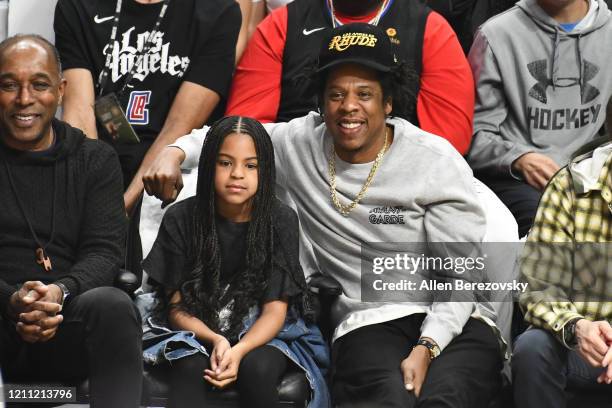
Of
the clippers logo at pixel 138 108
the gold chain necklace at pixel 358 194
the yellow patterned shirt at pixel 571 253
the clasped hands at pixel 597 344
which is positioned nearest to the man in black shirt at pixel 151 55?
the clippers logo at pixel 138 108

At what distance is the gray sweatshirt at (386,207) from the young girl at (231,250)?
0.52 ft

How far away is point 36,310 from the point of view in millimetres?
3377

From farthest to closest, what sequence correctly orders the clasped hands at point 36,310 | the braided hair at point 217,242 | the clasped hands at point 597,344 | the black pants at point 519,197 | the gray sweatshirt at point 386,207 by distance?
1. the black pants at point 519,197
2. the gray sweatshirt at point 386,207
3. the braided hair at point 217,242
4. the clasped hands at point 36,310
5. the clasped hands at point 597,344

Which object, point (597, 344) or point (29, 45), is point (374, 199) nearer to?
point (597, 344)

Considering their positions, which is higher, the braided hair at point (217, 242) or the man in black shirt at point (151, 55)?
the man in black shirt at point (151, 55)

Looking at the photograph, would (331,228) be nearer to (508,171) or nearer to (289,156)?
(289,156)

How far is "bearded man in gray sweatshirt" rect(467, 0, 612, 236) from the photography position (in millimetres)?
4656

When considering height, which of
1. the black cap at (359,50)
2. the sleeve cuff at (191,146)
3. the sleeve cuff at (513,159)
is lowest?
the sleeve cuff at (513,159)

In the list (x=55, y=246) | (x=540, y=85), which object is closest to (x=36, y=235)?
(x=55, y=246)

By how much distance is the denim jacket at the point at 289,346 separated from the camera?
3.59m

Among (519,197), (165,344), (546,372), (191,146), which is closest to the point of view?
(546,372)

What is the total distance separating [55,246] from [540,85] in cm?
205

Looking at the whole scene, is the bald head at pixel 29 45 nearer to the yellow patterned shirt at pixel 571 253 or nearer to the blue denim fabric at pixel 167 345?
the blue denim fabric at pixel 167 345

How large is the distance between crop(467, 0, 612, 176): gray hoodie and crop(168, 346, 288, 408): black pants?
149 centimetres
